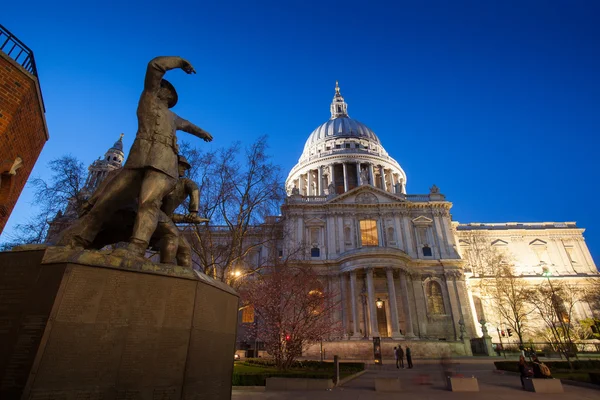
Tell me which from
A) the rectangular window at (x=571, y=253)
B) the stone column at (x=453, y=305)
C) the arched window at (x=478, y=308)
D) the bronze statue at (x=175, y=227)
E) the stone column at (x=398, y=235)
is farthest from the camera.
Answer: the rectangular window at (x=571, y=253)

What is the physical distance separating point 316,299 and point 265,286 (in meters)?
3.40

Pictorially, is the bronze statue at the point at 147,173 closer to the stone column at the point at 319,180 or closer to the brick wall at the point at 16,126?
the brick wall at the point at 16,126

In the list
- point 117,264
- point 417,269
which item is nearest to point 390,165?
point 417,269

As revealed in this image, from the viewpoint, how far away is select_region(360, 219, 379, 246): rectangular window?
136 feet

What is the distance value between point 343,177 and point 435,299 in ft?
93.9

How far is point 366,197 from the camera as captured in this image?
43.5 meters

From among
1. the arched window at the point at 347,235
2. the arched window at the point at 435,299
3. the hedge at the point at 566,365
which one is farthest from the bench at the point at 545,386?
the arched window at the point at 347,235

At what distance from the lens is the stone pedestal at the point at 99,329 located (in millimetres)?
2803

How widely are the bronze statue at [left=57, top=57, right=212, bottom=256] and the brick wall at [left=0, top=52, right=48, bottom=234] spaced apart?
639 centimetres

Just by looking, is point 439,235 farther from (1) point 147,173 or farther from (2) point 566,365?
(1) point 147,173

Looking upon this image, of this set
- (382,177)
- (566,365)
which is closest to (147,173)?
(566,365)

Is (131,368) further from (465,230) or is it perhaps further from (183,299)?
(465,230)

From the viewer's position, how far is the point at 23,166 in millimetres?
10000

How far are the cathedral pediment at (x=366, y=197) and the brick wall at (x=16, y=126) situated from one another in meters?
34.8
